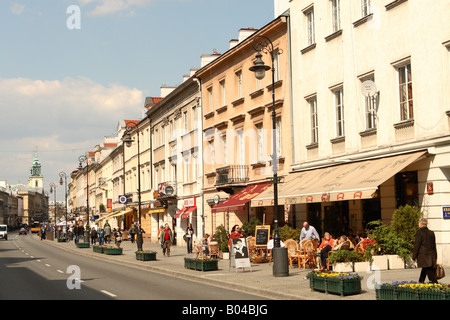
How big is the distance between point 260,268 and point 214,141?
16348 millimetres

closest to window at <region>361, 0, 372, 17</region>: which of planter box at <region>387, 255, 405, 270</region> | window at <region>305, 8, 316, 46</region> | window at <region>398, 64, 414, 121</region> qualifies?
window at <region>398, 64, 414, 121</region>

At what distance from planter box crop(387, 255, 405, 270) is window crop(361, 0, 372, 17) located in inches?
364

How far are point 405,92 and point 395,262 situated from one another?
5.90 meters

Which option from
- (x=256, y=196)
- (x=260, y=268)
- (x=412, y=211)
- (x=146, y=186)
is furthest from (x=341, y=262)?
(x=146, y=186)

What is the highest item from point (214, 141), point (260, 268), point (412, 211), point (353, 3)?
point (353, 3)

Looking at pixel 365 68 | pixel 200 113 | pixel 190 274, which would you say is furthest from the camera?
pixel 200 113

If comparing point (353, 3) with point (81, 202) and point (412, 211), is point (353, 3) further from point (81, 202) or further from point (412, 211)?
point (81, 202)

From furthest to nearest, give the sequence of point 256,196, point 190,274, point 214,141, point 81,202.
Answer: point 81,202 < point 214,141 < point 256,196 < point 190,274

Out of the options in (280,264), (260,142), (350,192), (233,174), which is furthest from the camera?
(233,174)

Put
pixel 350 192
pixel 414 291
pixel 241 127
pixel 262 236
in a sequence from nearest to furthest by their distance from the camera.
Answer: pixel 414 291, pixel 350 192, pixel 262 236, pixel 241 127

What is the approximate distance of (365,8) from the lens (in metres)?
23.8

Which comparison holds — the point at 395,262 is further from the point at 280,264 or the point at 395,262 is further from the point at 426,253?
the point at 426,253

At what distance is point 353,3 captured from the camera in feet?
→ 79.9

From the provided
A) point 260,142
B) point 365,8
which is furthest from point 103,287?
point 260,142
